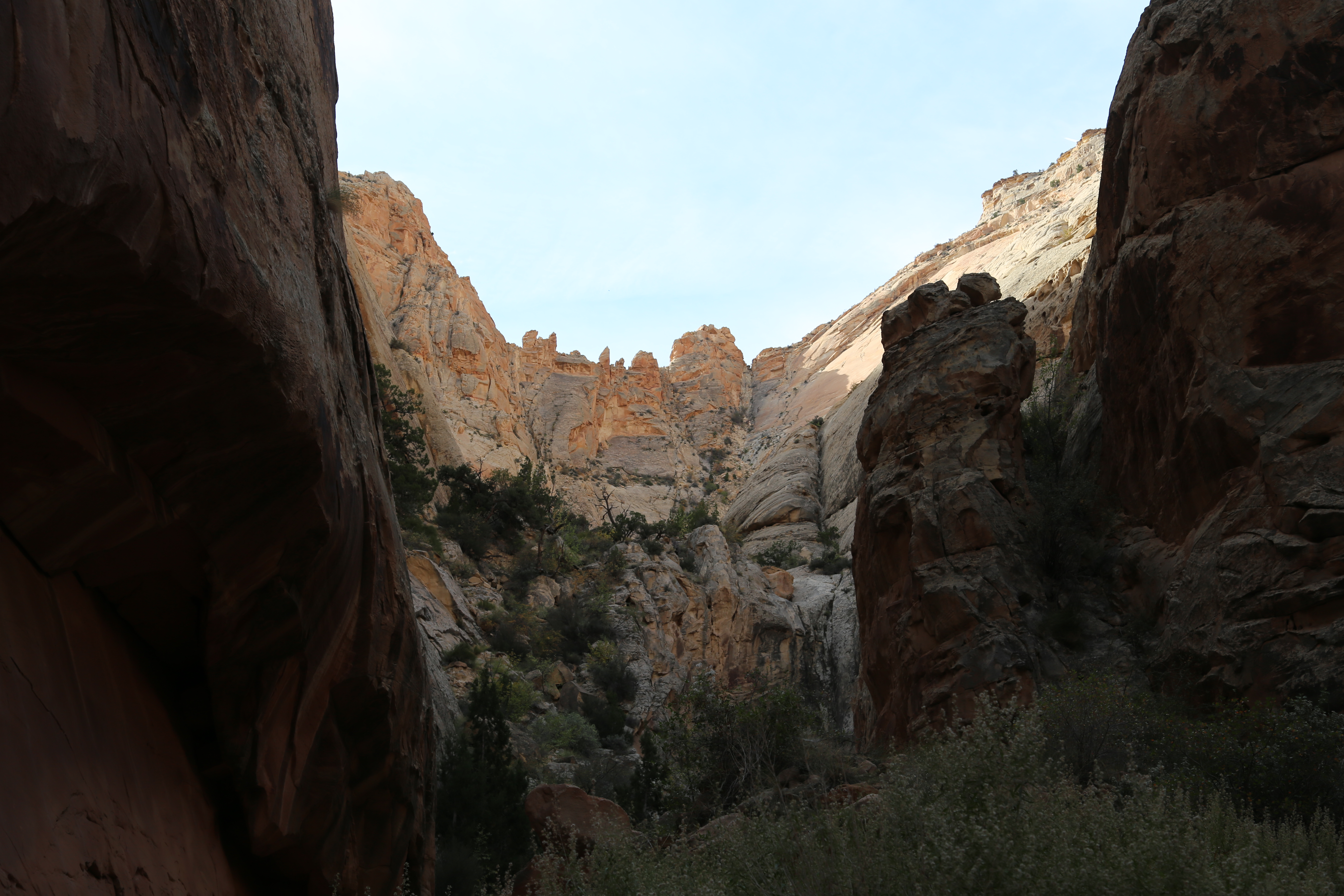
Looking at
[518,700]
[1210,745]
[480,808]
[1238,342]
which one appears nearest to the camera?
[1210,745]

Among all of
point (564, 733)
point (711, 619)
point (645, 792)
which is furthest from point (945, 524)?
point (711, 619)

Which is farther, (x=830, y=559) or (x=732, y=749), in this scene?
(x=830, y=559)

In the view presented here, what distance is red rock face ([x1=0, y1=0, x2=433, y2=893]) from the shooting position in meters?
2.97

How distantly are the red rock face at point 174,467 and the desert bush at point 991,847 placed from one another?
2593 millimetres

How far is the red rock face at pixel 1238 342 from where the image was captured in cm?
898

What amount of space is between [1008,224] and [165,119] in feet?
251

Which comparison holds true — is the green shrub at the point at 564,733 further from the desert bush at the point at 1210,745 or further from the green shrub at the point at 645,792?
the desert bush at the point at 1210,745

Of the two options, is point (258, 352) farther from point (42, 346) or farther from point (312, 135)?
point (312, 135)

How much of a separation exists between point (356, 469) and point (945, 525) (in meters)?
10.5

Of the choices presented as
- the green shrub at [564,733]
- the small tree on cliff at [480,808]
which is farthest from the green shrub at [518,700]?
the small tree on cliff at [480,808]

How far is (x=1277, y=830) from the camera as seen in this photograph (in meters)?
7.16

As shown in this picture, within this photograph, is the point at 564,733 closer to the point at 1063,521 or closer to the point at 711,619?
the point at 1063,521

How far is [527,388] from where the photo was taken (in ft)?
219

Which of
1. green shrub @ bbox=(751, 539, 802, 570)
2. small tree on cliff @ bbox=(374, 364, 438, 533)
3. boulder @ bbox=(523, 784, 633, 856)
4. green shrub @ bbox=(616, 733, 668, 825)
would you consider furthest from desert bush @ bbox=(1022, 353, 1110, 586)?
green shrub @ bbox=(751, 539, 802, 570)
